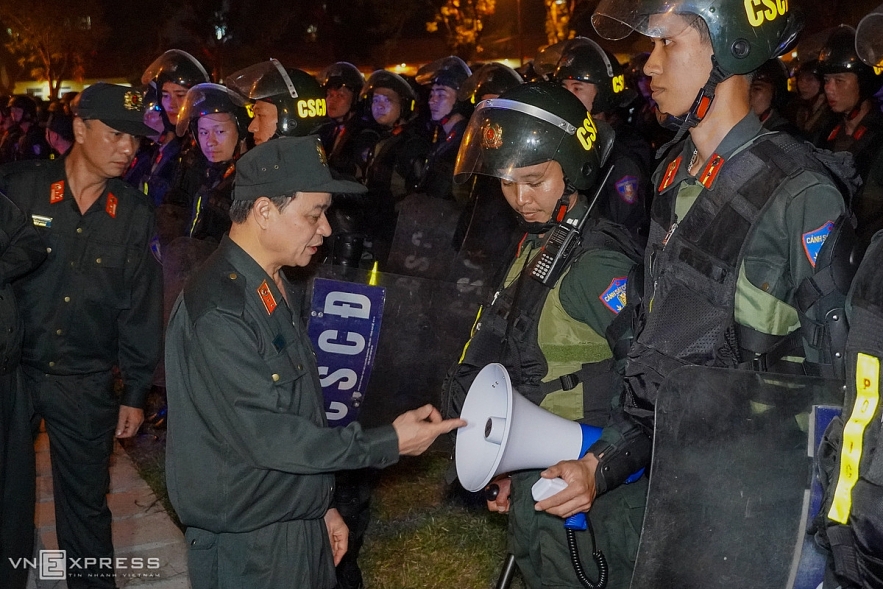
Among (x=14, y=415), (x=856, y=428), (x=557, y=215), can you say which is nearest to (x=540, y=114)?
(x=557, y=215)

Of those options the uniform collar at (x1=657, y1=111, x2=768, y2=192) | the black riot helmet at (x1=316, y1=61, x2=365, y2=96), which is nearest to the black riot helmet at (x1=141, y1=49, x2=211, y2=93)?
the black riot helmet at (x1=316, y1=61, x2=365, y2=96)

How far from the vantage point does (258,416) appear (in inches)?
110

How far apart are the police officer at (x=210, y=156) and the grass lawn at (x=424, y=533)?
182cm

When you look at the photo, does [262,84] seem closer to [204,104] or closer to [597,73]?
[204,104]

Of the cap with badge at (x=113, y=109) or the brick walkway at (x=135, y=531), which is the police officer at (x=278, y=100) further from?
the brick walkway at (x=135, y=531)

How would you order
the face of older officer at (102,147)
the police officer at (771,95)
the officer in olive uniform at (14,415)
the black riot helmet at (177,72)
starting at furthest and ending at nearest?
the black riot helmet at (177,72) < the police officer at (771,95) < the face of older officer at (102,147) < the officer in olive uniform at (14,415)

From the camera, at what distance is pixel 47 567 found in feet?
15.6

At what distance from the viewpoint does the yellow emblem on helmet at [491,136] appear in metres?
3.35

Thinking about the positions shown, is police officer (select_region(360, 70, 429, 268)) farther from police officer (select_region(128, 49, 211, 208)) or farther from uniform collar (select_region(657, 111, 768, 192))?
uniform collar (select_region(657, 111, 768, 192))

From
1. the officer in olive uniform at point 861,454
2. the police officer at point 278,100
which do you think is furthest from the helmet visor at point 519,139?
the police officer at point 278,100

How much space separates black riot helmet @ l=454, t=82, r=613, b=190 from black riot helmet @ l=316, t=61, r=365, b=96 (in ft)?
24.2

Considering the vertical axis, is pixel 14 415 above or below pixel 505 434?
below

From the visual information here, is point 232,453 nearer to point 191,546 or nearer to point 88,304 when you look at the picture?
point 191,546

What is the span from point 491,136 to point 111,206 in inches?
86.4
